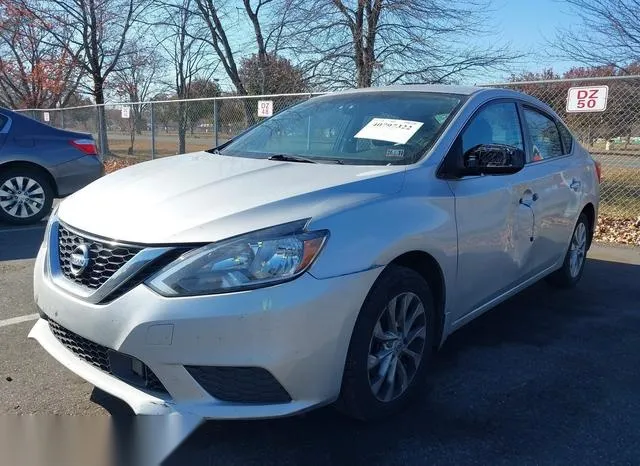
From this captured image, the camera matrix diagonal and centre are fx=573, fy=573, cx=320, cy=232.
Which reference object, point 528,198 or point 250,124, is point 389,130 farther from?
point 250,124

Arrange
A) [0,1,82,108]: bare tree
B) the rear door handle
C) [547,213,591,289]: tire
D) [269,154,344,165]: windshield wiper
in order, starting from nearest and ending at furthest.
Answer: [269,154,344,165]: windshield wiper
the rear door handle
[547,213,591,289]: tire
[0,1,82,108]: bare tree

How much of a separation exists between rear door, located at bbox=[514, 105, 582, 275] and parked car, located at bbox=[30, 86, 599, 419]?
262 millimetres

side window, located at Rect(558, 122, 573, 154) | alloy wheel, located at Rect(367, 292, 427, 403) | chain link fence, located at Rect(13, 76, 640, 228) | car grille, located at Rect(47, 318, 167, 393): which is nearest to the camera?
car grille, located at Rect(47, 318, 167, 393)

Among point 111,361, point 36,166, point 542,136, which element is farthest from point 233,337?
point 36,166

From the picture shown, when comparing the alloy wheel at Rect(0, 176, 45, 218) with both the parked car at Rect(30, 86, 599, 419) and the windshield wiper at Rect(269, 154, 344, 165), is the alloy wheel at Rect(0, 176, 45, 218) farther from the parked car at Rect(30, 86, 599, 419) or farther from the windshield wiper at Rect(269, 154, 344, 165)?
the windshield wiper at Rect(269, 154, 344, 165)

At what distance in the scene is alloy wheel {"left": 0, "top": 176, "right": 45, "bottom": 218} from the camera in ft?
23.6

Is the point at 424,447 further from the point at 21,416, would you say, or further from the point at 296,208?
the point at 21,416

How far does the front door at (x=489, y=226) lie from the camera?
3.15 meters

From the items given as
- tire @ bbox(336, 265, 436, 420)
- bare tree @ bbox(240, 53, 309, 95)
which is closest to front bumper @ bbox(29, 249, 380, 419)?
tire @ bbox(336, 265, 436, 420)

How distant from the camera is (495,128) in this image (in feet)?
12.4

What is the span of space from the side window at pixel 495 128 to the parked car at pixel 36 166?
5595 mm

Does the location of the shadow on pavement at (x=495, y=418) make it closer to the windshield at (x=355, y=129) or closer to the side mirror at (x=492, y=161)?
the side mirror at (x=492, y=161)

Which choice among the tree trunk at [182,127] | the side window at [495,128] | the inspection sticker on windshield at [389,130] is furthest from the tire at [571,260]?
the tree trunk at [182,127]

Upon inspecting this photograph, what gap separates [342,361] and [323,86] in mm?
11775
